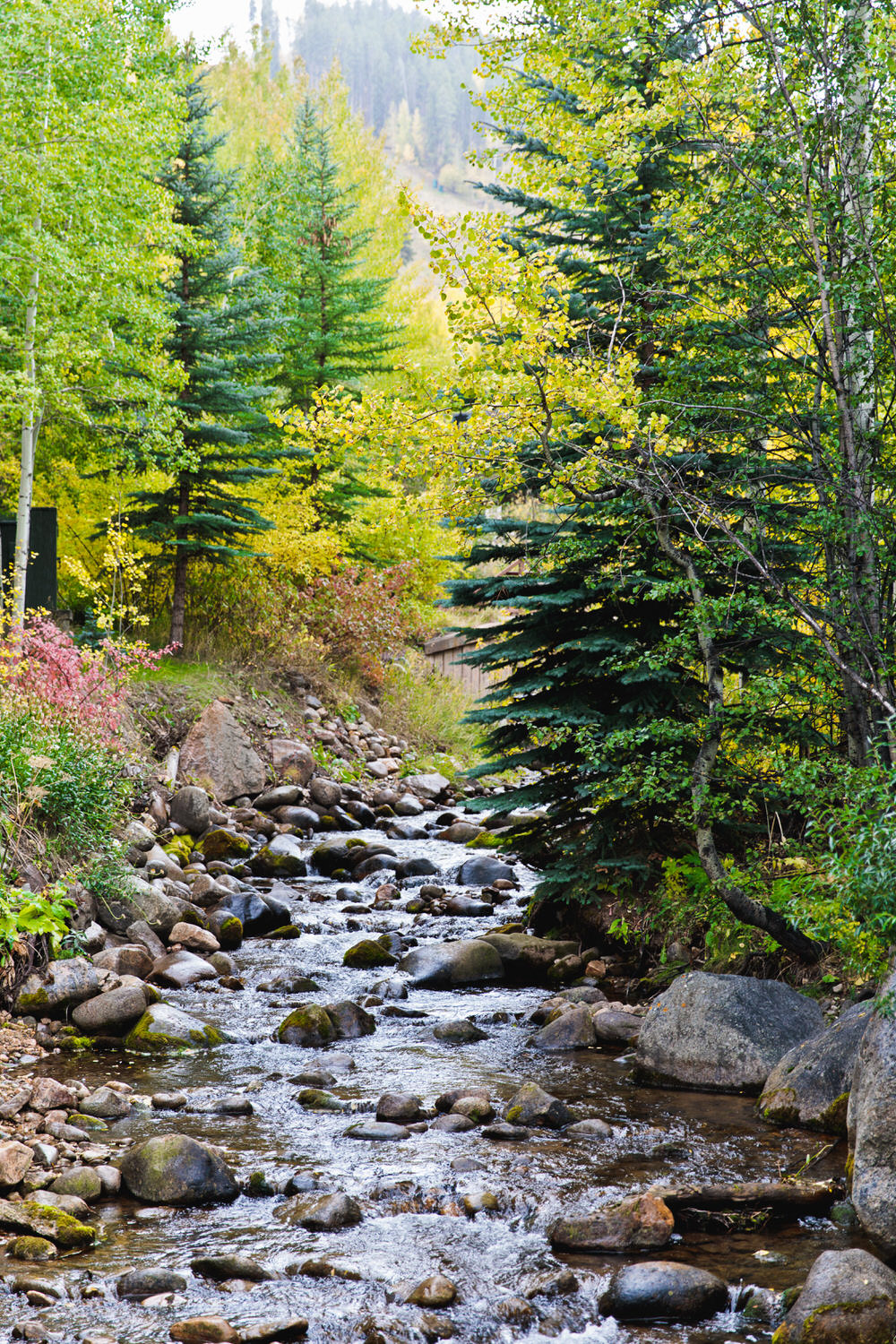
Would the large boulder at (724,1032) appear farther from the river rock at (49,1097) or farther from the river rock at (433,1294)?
the river rock at (49,1097)

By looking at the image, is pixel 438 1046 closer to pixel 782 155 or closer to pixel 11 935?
pixel 11 935

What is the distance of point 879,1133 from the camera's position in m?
3.73

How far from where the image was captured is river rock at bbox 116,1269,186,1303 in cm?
357

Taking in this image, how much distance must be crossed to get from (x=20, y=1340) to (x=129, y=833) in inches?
247

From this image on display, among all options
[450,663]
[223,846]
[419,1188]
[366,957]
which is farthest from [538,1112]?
[450,663]

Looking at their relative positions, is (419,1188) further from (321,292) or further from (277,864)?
(321,292)

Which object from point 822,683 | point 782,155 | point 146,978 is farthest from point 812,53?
point 146,978

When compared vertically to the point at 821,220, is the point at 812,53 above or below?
above

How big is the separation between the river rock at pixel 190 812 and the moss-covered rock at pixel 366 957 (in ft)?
11.8

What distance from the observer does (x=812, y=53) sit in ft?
17.0

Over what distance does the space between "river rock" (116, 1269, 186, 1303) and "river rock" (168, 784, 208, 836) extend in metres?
7.67

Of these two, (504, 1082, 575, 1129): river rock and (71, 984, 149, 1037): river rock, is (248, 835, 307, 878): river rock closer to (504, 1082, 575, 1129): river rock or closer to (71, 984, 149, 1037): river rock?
(71, 984, 149, 1037): river rock

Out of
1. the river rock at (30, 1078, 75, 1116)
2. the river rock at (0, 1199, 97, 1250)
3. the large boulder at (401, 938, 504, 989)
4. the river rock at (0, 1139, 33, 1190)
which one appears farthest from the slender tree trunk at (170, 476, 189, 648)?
the river rock at (0, 1199, 97, 1250)

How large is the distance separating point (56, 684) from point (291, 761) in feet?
18.5
